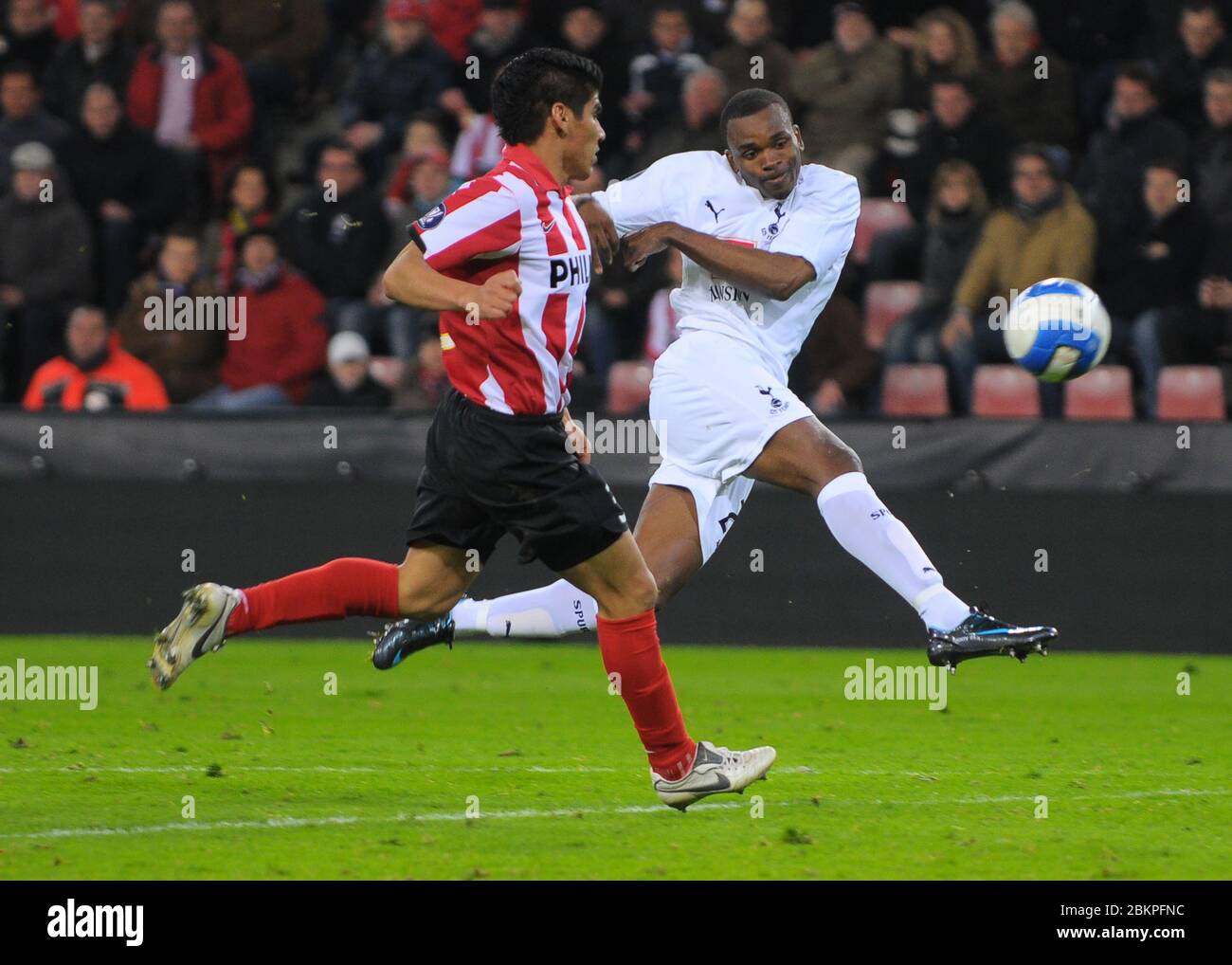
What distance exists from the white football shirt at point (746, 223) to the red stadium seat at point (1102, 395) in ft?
12.6

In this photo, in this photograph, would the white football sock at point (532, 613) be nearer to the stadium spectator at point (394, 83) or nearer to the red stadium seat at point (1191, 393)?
the red stadium seat at point (1191, 393)

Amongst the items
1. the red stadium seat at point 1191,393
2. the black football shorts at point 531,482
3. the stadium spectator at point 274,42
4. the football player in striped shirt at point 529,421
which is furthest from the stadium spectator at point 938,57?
the black football shorts at point 531,482

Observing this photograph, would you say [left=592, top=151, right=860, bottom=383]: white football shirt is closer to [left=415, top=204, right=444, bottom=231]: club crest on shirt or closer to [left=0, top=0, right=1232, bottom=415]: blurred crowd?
[left=415, top=204, right=444, bottom=231]: club crest on shirt

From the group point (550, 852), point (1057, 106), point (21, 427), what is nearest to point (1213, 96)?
point (1057, 106)

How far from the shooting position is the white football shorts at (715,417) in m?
6.62

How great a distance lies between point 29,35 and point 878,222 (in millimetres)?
5848

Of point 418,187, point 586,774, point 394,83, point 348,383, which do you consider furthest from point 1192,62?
point 586,774

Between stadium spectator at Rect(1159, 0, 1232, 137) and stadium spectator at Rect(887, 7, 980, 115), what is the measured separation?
1079mm

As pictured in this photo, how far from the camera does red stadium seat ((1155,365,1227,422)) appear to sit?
10.2 m

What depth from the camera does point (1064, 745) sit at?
7.18 meters

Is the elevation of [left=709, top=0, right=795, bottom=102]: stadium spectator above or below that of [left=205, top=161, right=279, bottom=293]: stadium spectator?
above

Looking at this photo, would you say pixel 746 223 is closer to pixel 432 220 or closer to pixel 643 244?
pixel 643 244

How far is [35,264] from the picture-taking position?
461 inches

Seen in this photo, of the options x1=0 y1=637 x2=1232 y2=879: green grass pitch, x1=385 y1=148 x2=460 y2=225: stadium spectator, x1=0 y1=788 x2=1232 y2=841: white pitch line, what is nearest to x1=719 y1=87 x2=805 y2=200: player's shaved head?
x1=0 y1=637 x2=1232 y2=879: green grass pitch
